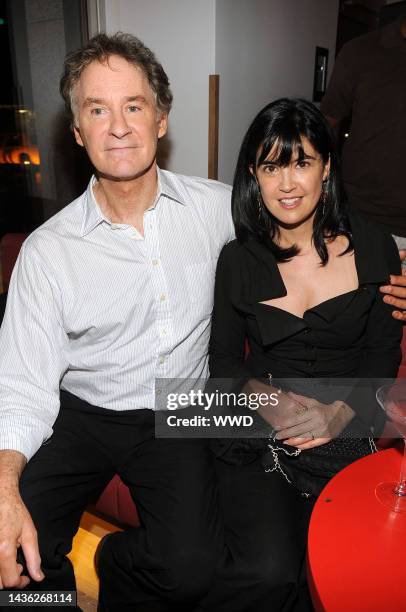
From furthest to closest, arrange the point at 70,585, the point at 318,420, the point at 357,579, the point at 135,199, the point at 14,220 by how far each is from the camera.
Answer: the point at 14,220, the point at 135,199, the point at 318,420, the point at 70,585, the point at 357,579

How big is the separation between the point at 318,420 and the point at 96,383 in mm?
719

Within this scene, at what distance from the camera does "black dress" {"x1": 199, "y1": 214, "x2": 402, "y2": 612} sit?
1375mm

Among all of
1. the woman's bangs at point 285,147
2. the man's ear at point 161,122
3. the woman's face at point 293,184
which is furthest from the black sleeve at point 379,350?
the man's ear at point 161,122

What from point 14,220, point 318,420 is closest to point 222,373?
point 318,420

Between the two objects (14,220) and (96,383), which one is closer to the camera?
(96,383)

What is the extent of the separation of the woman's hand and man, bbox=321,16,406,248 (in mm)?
940

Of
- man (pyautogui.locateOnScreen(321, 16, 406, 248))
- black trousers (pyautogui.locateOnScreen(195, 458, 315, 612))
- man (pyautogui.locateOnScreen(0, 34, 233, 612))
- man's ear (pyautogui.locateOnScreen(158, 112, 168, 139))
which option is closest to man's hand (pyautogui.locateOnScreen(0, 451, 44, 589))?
man (pyautogui.locateOnScreen(0, 34, 233, 612))

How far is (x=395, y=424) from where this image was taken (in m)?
1.10

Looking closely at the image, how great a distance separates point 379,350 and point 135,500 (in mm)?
925

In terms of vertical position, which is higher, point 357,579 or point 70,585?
point 357,579

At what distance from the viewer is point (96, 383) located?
1659 mm

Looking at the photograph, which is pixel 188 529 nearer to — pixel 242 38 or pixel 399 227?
pixel 399 227

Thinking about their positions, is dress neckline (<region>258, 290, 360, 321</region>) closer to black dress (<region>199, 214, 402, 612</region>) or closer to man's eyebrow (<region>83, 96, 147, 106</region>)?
black dress (<region>199, 214, 402, 612</region>)

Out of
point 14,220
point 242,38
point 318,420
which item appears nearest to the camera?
point 318,420
